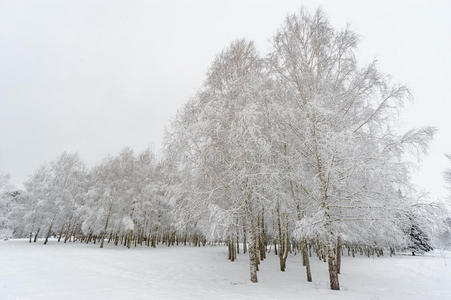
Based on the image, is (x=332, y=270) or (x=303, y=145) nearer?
(x=332, y=270)

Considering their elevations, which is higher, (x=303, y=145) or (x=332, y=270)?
(x=303, y=145)

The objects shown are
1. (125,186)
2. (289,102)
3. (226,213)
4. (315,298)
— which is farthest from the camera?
(125,186)

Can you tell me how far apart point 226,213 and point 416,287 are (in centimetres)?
917

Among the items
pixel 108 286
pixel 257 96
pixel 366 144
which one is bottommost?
pixel 108 286

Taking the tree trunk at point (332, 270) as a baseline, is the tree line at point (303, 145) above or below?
above

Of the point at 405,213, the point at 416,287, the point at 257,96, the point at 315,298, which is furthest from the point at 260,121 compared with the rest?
the point at 416,287

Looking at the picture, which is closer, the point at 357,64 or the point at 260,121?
the point at 357,64

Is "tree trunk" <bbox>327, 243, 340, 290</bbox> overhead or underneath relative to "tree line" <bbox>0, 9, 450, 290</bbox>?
underneath

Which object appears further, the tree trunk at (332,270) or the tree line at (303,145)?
the tree trunk at (332,270)

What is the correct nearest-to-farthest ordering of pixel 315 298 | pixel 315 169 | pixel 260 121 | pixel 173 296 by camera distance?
pixel 173 296 < pixel 315 298 < pixel 315 169 < pixel 260 121

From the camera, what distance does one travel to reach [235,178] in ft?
32.1

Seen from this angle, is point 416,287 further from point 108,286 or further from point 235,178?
point 108,286

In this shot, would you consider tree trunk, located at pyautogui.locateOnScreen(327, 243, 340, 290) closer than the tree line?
No

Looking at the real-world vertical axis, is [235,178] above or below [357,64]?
below
